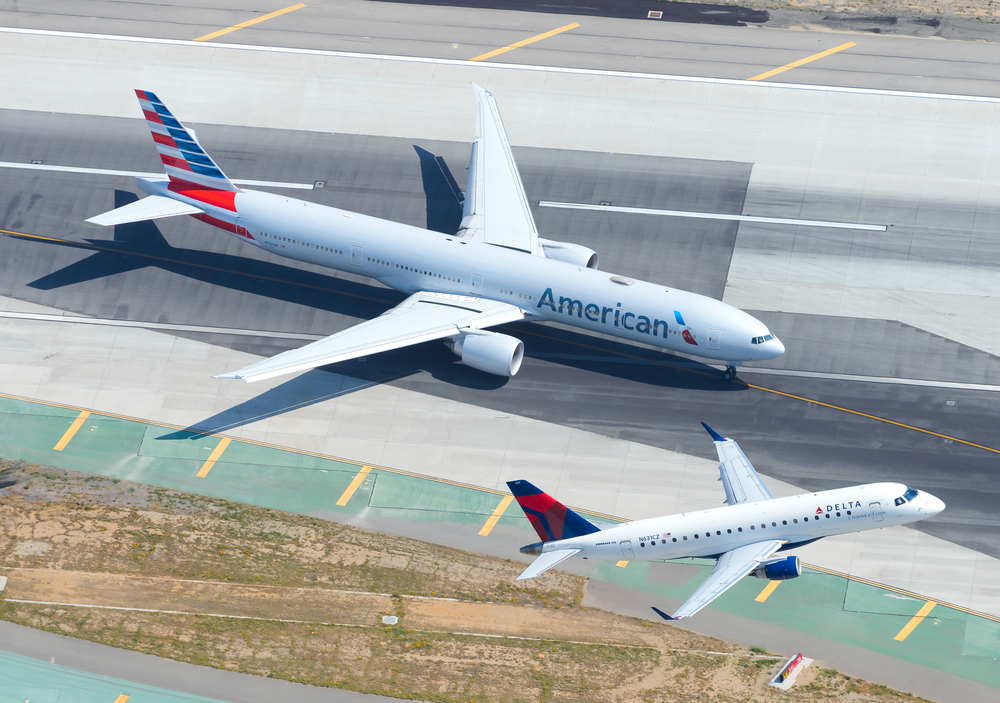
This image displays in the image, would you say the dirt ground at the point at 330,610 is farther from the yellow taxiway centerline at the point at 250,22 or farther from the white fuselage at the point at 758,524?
the yellow taxiway centerline at the point at 250,22

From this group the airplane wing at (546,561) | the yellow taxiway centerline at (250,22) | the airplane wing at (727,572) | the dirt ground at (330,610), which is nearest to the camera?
the airplane wing at (727,572)

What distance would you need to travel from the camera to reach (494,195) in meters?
69.0

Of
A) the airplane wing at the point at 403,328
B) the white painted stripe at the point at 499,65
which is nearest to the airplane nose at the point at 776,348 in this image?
the airplane wing at the point at 403,328

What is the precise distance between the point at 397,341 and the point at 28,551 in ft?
72.7

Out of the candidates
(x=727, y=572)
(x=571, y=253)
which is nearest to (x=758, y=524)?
(x=727, y=572)

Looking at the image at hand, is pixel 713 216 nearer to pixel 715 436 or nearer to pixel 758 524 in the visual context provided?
pixel 715 436

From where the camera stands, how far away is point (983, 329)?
65.6m

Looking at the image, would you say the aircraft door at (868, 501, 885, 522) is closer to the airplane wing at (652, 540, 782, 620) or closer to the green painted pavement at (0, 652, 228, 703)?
the airplane wing at (652, 540, 782, 620)

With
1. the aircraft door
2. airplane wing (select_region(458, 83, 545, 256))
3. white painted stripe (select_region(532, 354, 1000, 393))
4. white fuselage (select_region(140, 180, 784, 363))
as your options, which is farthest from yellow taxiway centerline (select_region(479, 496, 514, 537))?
the aircraft door

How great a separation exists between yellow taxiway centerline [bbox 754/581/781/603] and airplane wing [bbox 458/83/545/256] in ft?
76.2

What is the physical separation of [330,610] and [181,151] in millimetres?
29351

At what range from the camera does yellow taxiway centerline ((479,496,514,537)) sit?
5875 centimetres

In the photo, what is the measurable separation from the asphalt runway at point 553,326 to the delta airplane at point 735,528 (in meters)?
6.05

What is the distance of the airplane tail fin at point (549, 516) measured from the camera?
5266cm
